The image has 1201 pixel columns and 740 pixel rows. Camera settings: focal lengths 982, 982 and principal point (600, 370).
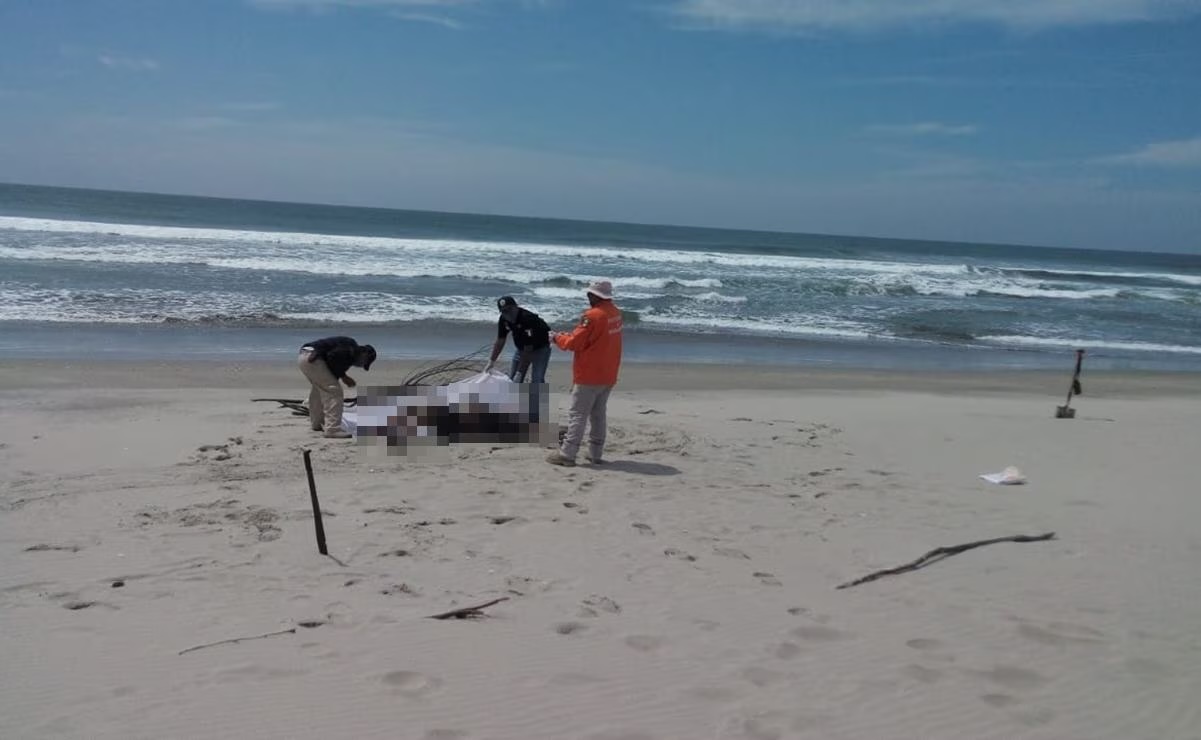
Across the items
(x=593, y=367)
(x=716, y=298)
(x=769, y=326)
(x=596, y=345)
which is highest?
(x=596, y=345)

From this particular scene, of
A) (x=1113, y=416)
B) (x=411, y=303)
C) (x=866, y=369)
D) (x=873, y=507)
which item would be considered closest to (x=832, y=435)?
(x=873, y=507)

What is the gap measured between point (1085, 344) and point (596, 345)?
18110 mm

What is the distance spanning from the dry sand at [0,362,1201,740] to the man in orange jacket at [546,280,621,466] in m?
0.22

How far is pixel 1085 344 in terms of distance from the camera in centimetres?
2170

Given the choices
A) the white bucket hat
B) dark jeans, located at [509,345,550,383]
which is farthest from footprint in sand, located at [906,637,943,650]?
dark jeans, located at [509,345,550,383]

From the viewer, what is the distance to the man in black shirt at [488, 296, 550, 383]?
8672 millimetres

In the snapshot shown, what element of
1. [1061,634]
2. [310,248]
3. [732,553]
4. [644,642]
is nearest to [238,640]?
[644,642]

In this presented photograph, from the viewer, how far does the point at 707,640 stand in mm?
4254

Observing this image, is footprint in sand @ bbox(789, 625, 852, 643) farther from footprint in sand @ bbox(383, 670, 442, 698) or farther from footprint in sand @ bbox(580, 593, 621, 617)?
footprint in sand @ bbox(383, 670, 442, 698)

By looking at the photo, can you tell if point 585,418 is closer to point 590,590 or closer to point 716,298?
point 590,590

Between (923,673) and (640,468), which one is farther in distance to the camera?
(640,468)

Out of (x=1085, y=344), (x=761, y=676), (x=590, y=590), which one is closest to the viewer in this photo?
(x=761, y=676)

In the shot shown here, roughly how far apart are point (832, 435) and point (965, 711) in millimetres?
5506

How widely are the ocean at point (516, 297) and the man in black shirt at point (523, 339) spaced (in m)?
6.01
